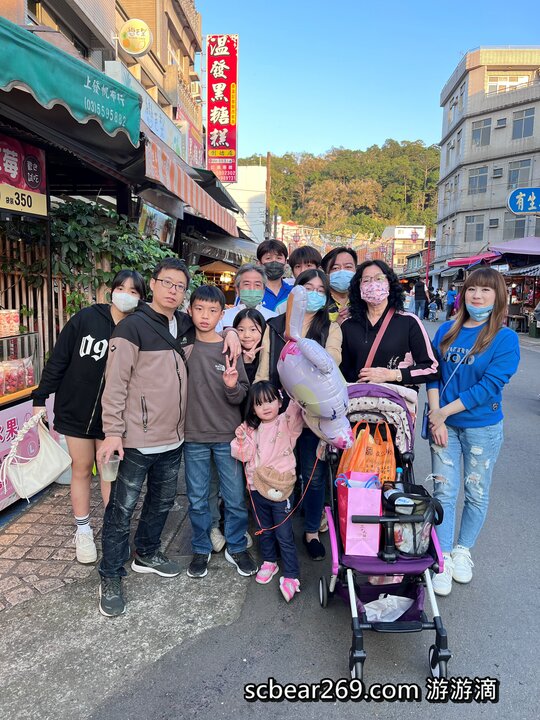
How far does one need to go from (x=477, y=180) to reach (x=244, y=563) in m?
41.8

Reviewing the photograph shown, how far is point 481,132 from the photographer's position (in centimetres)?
3703

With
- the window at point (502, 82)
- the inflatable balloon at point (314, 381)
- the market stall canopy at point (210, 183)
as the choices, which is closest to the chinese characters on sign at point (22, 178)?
the inflatable balloon at point (314, 381)

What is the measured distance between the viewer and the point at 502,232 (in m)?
36.5

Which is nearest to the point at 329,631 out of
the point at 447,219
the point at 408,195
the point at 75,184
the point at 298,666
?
the point at 298,666

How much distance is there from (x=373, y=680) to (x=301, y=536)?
1426mm

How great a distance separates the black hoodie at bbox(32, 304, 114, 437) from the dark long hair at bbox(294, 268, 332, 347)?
134cm

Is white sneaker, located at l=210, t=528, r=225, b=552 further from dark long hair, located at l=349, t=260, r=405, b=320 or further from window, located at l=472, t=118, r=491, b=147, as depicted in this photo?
window, located at l=472, t=118, r=491, b=147

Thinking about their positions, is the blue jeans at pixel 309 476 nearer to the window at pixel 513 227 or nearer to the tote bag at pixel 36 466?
the tote bag at pixel 36 466

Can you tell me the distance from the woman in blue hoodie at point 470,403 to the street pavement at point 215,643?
1.31 ft

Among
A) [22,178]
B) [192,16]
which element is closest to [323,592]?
[22,178]

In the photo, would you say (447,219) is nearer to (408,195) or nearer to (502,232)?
(502,232)

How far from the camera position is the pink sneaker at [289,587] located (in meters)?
2.86

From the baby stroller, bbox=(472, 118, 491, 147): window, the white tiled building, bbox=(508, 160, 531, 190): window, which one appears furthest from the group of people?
bbox=(472, 118, 491, 147): window

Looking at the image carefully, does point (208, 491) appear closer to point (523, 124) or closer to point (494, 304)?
point (494, 304)
